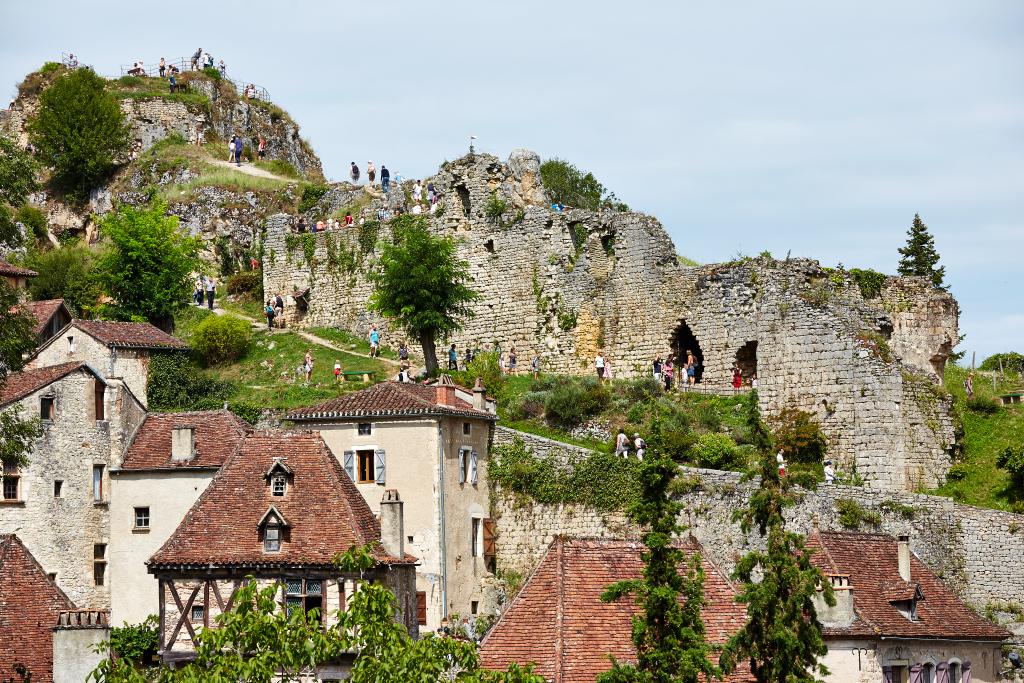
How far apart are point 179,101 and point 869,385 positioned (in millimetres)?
47465

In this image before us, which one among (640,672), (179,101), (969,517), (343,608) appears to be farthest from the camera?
(179,101)

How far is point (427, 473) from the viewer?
58.3 metres

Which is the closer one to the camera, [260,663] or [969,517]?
[260,663]

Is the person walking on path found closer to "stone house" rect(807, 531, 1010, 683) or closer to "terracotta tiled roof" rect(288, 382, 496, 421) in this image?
"terracotta tiled roof" rect(288, 382, 496, 421)

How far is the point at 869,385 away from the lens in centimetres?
6091

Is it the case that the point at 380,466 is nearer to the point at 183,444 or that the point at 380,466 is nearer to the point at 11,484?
the point at 183,444

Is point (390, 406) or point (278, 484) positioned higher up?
point (390, 406)

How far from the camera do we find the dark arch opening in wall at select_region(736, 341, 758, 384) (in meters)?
65.9

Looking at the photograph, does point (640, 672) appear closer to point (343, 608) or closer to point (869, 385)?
point (343, 608)

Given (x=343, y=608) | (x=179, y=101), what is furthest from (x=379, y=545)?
(x=179, y=101)

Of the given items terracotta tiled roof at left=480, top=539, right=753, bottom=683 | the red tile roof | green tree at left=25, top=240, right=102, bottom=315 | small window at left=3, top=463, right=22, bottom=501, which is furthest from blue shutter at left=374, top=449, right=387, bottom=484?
green tree at left=25, top=240, right=102, bottom=315

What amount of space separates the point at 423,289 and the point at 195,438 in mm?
13143

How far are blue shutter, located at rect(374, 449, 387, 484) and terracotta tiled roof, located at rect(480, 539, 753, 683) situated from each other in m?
12.0

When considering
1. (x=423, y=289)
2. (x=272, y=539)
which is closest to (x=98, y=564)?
(x=272, y=539)
